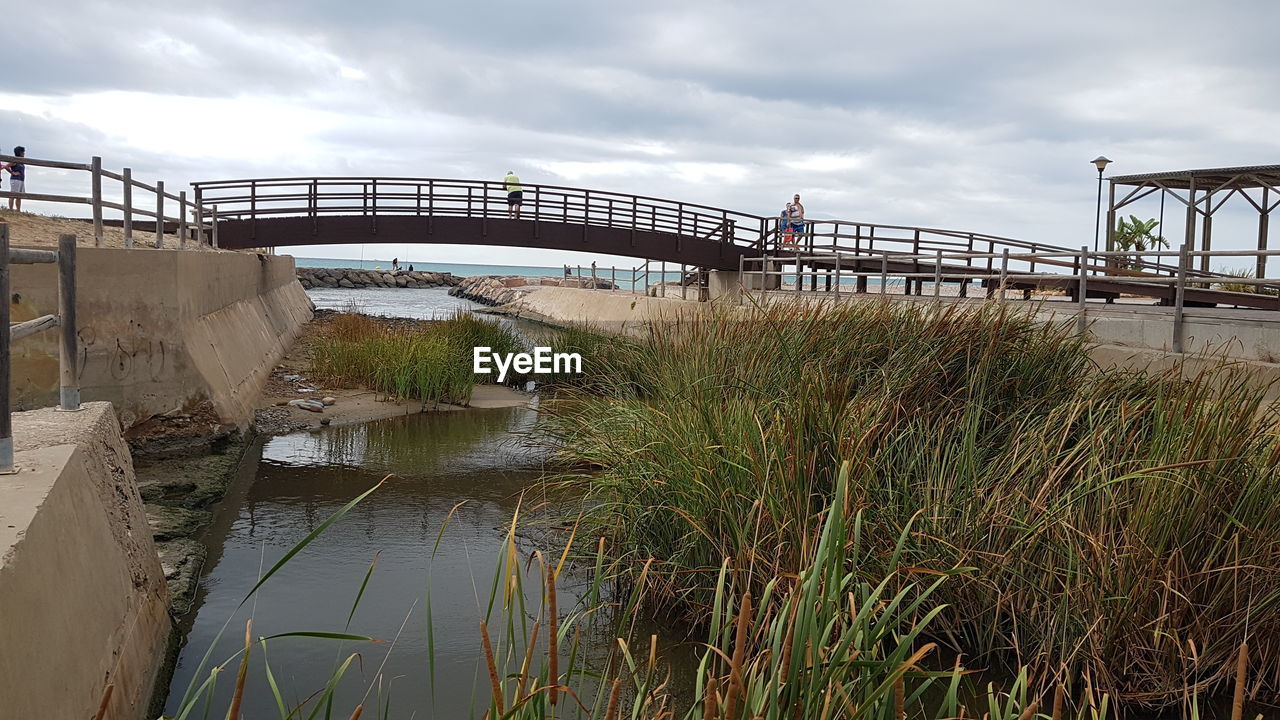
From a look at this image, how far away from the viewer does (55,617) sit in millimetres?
2973

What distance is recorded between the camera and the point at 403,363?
41.0 feet

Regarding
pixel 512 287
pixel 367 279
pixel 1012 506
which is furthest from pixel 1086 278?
pixel 367 279

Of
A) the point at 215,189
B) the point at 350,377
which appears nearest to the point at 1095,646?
the point at 350,377

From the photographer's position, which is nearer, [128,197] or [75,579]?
[75,579]

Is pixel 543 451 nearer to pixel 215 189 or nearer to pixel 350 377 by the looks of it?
pixel 350 377

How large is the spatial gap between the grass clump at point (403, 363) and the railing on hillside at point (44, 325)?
291 inches

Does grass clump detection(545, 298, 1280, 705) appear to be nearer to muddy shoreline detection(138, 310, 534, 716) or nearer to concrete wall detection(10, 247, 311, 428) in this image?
muddy shoreline detection(138, 310, 534, 716)

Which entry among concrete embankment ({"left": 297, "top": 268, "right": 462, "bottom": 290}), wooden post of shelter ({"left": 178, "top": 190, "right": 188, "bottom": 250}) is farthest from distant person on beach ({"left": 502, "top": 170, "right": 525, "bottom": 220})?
concrete embankment ({"left": 297, "top": 268, "right": 462, "bottom": 290})

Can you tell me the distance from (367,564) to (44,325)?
2545 mm

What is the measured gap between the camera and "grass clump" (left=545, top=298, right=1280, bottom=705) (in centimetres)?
410

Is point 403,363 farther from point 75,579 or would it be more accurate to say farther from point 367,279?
point 367,279

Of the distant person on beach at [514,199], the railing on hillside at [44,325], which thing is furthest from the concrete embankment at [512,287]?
the railing on hillside at [44,325]
